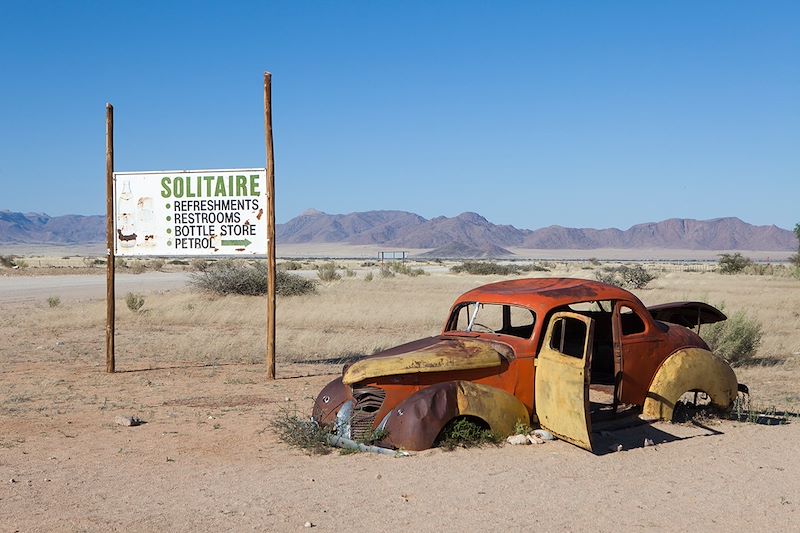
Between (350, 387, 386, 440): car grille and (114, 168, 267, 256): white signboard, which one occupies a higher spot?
(114, 168, 267, 256): white signboard

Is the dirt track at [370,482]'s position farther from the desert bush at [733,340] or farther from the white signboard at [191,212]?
the desert bush at [733,340]

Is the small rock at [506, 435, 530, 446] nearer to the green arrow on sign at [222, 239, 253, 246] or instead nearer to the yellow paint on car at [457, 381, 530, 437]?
the yellow paint on car at [457, 381, 530, 437]

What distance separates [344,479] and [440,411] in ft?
3.76

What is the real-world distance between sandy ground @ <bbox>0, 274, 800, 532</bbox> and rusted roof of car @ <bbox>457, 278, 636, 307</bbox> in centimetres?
137

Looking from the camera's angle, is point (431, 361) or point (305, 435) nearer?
point (431, 361)

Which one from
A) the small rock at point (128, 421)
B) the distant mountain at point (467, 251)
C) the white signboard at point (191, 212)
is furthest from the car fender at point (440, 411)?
the distant mountain at point (467, 251)

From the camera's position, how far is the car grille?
795 centimetres

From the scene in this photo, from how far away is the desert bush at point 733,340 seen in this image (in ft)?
47.3

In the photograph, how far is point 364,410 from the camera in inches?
319

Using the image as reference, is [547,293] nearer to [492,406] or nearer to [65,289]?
[492,406]

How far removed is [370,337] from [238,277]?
11370 mm

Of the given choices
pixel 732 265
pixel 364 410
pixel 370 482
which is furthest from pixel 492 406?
pixel 732 265

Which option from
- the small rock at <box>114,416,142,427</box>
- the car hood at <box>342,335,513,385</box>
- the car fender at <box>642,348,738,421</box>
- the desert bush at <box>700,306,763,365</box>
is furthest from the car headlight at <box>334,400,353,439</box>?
the desert bush at <box>700,306,763,365</box>

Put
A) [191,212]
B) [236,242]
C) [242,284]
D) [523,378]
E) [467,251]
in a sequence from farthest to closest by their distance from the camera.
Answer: [467,251], [242,284], [191,212], [236,242], [523,378]
